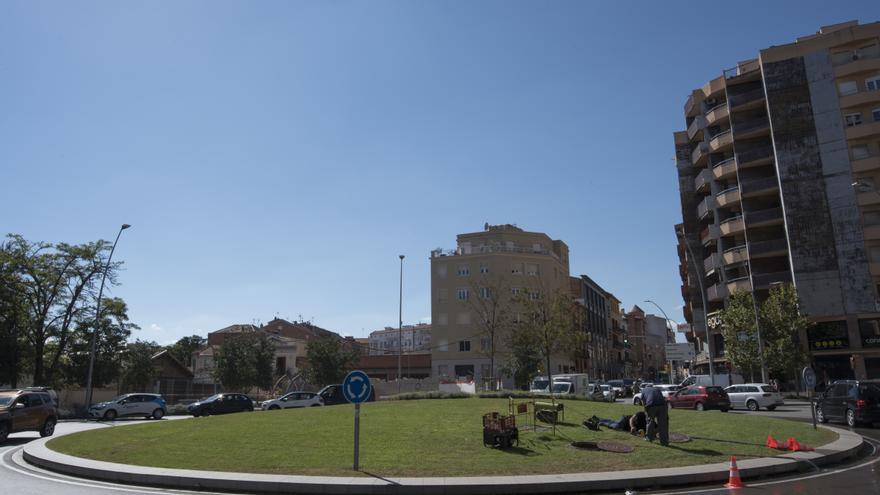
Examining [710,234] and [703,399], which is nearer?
[703,399]

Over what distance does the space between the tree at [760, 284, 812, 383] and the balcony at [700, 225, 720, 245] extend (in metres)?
11.6

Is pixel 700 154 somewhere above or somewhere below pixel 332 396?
above

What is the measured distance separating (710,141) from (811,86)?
32.3 ft

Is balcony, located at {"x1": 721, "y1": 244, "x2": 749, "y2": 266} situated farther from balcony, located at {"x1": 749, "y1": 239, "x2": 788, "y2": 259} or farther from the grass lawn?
the grass lawn

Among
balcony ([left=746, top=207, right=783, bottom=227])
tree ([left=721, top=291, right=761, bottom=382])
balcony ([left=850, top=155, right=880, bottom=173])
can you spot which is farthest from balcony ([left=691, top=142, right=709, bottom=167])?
tree ([left=721, top=291, right=761, bottom=382])

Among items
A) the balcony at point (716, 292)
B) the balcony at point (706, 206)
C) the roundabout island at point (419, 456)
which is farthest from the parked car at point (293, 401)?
the balcony at point (706, 206)

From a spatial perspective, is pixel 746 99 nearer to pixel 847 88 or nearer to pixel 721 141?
pixel 721 141

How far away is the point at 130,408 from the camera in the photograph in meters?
37.1

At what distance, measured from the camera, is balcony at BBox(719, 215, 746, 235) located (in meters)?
55.8

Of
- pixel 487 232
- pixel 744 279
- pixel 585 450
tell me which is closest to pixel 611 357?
pixel 487 232

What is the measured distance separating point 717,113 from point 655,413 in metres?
53.3

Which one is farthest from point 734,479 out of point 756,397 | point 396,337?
point 396,337

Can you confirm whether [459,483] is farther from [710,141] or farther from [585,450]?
[710,141]

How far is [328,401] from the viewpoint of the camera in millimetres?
38000
